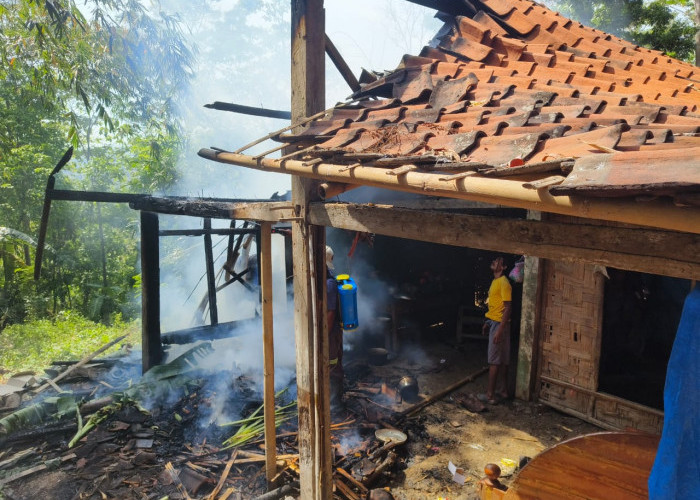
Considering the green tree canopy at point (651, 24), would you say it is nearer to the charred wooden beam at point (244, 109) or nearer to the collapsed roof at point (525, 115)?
the collapsed roof at point (525, 115)

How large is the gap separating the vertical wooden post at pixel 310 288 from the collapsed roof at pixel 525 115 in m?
0.36

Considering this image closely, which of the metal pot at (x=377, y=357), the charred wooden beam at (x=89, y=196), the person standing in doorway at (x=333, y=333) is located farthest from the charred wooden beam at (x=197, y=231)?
the metal pot at (x=377, y=357)

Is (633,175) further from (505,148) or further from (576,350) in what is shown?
(576,350)

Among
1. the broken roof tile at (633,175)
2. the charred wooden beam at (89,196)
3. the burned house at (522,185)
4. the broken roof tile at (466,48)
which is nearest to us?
the broken roof tile at (633,175)

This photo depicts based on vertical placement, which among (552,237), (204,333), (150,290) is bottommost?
(204,333)

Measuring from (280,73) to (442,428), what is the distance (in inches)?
1173

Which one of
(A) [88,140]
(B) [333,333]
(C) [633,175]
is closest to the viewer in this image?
(C) [633,175]

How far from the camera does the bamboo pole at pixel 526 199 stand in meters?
1.44

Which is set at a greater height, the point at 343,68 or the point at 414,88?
the point at 343,68

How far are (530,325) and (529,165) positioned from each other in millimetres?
5771

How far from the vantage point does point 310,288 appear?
13.1 feet

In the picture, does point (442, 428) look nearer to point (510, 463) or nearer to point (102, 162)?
point (510, 463)

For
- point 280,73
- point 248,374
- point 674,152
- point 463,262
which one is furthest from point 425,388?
point 280,73

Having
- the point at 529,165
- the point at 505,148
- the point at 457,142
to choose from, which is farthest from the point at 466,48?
the point at 529,165
